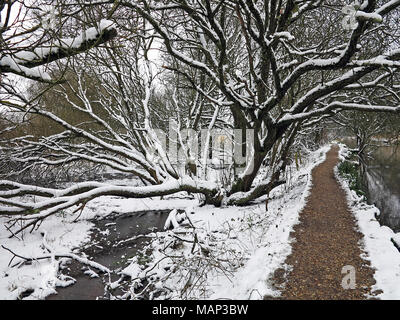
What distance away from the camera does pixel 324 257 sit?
4.43 metres

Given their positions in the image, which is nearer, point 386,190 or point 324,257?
point 324,257

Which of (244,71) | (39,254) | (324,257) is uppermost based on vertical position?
(244,71)

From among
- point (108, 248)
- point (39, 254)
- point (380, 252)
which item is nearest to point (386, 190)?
point (380, 252)

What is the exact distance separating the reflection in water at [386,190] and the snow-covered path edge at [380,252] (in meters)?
2.76

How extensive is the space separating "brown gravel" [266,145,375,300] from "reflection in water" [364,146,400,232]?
3.10 m

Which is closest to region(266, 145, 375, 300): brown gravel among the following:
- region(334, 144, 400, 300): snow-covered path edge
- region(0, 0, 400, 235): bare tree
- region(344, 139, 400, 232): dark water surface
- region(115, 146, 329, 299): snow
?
region(334, 144, 400, 300): snow-covered path edge

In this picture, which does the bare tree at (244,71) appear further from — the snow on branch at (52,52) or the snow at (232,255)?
the snow at (232,255)

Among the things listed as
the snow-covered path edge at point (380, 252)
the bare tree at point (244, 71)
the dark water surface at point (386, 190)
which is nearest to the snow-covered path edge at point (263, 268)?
the snow-covered path edge at point (380, 252)

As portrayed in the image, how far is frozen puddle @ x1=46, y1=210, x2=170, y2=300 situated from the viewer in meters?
4.60

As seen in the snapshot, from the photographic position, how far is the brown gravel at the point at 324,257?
138 inches

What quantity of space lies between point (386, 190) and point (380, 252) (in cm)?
1096

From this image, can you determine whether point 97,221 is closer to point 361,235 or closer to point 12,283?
point 12,283

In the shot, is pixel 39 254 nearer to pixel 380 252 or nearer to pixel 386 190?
pixel 380 252
